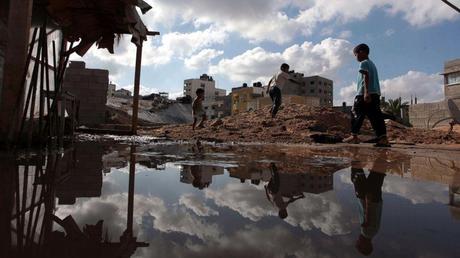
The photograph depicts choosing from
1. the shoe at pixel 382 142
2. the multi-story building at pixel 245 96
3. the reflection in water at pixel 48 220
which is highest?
the multi-story building at pixel 245 96

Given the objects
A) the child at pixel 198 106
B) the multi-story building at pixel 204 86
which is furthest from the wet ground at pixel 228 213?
the multi-story building at pixel 204 86

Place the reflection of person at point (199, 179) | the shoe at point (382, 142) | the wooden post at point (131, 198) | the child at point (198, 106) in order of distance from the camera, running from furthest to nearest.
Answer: the child at point (198, 106), the shoe at point (382, 142), the reflection of person at point (199, 179), the wooden post at point (131, 198)

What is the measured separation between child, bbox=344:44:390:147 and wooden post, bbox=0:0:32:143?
14.9 feet

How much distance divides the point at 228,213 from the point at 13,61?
3054 mm

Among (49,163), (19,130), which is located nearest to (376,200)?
(49,163)

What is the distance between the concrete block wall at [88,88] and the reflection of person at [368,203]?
14.6 meters

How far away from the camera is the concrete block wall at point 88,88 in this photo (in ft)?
51.2

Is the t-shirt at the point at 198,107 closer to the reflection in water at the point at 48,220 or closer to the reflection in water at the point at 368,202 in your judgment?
the reflection in water at the point at 368,202

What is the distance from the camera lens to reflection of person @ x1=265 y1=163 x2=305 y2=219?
182 cm

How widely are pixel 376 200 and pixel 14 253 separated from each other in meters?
1.68

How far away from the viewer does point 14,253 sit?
1083 millimetres

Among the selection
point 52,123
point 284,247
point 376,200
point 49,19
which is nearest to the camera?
point 284,247

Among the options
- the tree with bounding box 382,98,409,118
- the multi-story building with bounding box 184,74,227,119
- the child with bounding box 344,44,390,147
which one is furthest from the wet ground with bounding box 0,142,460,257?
the multi-story building with bounding box 184,74,227,119

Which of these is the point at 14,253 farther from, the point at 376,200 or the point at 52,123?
the point at 52,123
